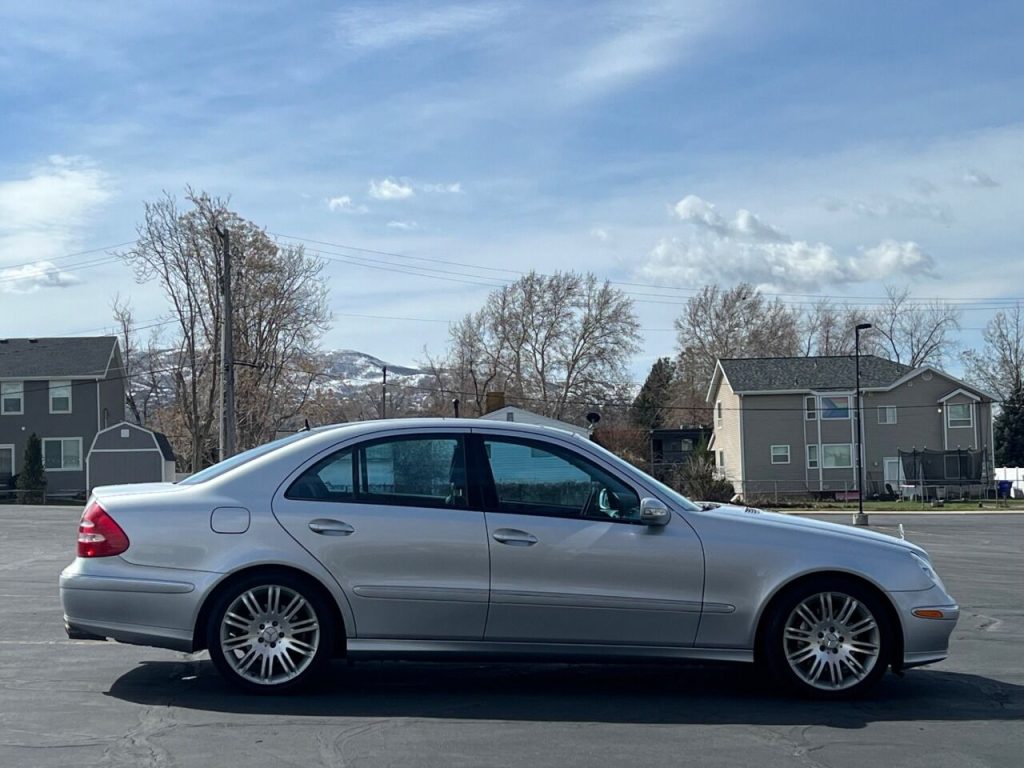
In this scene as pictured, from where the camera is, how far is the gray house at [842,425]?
2452 inches

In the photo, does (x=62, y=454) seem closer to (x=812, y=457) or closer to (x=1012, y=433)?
(x=812, y=457)

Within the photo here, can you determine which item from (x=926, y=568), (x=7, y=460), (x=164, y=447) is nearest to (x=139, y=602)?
(x=926, y=568)

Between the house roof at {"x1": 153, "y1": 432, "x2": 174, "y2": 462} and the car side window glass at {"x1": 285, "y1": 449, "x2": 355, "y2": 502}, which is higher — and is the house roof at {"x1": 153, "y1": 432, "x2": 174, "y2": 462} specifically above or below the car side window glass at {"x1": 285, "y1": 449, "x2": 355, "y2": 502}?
above

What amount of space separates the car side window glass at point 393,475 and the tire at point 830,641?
2.08 meters

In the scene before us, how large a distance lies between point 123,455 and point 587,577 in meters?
50.8

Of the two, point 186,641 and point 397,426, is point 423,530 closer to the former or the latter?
point 397,426

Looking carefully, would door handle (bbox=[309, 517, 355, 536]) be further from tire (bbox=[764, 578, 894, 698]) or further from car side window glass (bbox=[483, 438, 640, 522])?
tire (bbox=[764, 578, 894, 698])

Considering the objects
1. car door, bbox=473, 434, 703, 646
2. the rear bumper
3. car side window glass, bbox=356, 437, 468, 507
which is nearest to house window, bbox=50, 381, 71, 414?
the rear bumper

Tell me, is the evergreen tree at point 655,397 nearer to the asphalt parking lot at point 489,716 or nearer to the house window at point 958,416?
the house window at point 958,416

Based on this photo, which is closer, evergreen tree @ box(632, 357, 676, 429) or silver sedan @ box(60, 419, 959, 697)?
silver sedan @ box(60, 419, 959, 697)

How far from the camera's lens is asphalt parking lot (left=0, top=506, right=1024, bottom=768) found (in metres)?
5.73

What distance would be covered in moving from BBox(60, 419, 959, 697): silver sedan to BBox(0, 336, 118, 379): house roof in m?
57.0

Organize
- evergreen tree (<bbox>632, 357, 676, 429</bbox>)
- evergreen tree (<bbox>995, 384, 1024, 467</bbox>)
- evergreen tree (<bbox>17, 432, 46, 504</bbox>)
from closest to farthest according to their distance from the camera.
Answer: evergreen tree (<bbox>17, 432, 46, 504</bbox>) < evergreen tree (<bbox>995, 384, 1024, 467</bbox>) < evergreen tree (<bbox>632, 357, 676, 429</bbox>)

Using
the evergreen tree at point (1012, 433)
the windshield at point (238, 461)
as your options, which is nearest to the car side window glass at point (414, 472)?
the windshield at point (238, 461)
